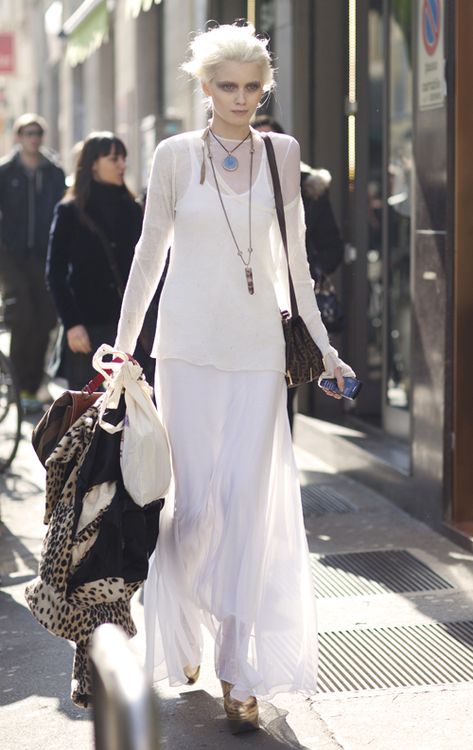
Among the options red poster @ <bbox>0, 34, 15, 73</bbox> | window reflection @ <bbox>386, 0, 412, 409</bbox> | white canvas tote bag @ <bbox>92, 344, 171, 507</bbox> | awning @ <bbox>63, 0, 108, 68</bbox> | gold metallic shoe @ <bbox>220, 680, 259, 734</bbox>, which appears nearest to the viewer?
white canvas tote bag @ <bbox>92, 344, 171, 507</bbox>

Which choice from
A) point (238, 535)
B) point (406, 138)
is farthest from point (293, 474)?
point (406, 138)

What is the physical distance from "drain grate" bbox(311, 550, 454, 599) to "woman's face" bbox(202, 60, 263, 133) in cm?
222

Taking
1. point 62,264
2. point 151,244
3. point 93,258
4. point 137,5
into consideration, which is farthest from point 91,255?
point 137,5

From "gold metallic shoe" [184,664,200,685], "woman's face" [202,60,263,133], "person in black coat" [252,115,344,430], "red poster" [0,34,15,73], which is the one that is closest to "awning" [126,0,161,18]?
"person in black coat" [252,115,344,430]

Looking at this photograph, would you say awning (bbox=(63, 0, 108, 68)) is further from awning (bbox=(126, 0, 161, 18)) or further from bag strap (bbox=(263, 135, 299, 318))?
bag strap (bbox=(263, 135, 299, 318))

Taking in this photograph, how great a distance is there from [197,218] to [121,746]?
232 cm

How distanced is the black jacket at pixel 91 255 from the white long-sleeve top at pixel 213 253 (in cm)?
244

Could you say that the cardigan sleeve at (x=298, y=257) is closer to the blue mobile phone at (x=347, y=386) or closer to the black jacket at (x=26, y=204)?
the blue mobile phone at (x=347, y=386)

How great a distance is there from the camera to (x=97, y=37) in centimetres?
1444

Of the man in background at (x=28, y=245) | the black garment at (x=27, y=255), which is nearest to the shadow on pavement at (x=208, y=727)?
the man in background at (x=28, y=245)

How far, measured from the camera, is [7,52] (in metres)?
27.9

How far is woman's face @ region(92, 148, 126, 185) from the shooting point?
6595mm

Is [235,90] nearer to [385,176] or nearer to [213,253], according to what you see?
[213,253]

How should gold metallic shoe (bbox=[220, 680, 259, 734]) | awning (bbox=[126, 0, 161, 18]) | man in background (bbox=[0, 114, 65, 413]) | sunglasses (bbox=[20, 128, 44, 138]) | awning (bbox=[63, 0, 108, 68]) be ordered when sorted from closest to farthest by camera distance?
gold metallic shoe (bbox=[220, 680, 259, 734]), man in background (bbox=[0, 114, 65, 413]), sunglasses (bbox=[20, 128, 44, 138]), awning (bbox=[126, 0, 161, 18]), awning (bbox=[63, 0, 108, 68])
